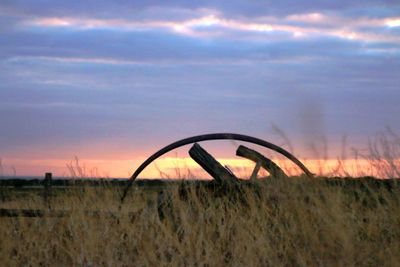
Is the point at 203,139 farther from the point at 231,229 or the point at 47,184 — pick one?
the point at 47,184

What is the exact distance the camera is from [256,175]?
8461mm

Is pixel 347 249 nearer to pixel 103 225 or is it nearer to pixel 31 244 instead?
pixel 103 225

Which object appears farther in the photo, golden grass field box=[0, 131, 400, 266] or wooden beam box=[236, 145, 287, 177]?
wooden beam box=[236, 145, 287, 177]

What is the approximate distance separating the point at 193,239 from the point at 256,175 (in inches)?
72.7

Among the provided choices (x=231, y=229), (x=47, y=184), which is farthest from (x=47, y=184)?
(x=231, y=229)

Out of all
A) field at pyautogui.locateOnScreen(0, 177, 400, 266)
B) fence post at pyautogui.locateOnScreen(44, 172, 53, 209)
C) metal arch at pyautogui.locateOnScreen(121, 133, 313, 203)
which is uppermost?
metal arch at pyautogui.locateOnScreen(121, 133, 313, 203)

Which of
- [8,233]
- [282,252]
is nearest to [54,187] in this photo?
[8,233]

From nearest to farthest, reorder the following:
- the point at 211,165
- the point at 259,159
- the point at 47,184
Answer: the point at 211,165
the point at 259,159
the point at 47,184

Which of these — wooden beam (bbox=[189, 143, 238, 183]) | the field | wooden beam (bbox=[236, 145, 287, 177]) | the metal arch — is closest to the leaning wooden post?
the field

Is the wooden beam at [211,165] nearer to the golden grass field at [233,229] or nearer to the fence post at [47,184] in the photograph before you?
the golden grass field at [233,229]

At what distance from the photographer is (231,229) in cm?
736

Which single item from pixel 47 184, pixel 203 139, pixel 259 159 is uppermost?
pixel 203 139

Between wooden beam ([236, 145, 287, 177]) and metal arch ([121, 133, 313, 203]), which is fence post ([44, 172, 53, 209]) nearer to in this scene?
metal arch ([121, 133, 313, 203])

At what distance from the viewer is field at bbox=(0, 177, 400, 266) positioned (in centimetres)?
645
